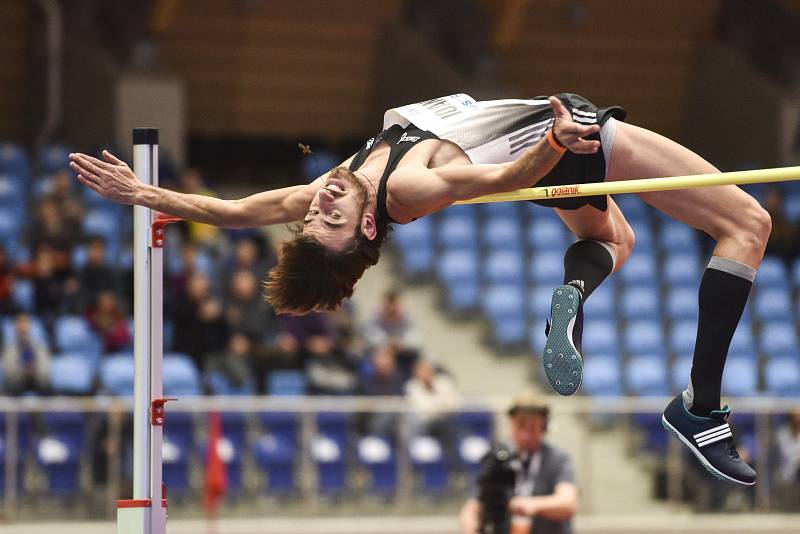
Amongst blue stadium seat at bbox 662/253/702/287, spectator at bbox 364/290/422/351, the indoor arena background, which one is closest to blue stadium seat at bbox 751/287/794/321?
the indoor arena background

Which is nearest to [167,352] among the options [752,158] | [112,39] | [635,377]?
[635,377]

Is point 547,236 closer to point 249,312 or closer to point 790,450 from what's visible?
point 249,312

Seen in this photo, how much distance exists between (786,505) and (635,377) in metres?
2.06

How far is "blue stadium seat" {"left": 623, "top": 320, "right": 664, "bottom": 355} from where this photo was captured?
1339cm

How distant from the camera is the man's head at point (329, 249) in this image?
5.18 meters

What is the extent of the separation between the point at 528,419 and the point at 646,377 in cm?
622

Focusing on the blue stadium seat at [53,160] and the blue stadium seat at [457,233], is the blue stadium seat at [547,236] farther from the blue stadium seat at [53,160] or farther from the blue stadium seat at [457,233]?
the blue stadium seat at [53,160]

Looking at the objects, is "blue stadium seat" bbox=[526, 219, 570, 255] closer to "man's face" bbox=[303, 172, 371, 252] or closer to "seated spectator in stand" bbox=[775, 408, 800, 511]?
"seated spectator in stand" bbox=[775, 408, 800, 511]

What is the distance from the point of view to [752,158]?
17.5 m

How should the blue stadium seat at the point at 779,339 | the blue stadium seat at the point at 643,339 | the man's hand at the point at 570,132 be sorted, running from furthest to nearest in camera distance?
1. the blue stadium seat at the point at 779,339
2. the blue stadium seat at the point at 643,339
3. the man's hand at the point at 570,132

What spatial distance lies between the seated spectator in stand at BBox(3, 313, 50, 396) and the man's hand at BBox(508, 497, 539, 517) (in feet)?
16.0

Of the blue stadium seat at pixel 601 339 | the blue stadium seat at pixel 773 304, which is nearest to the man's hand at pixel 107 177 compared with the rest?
the blue stadium seat at pixel 601 339

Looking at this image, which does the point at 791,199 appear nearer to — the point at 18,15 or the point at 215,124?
the point at 215,124

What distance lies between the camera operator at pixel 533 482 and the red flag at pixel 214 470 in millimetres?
3480
